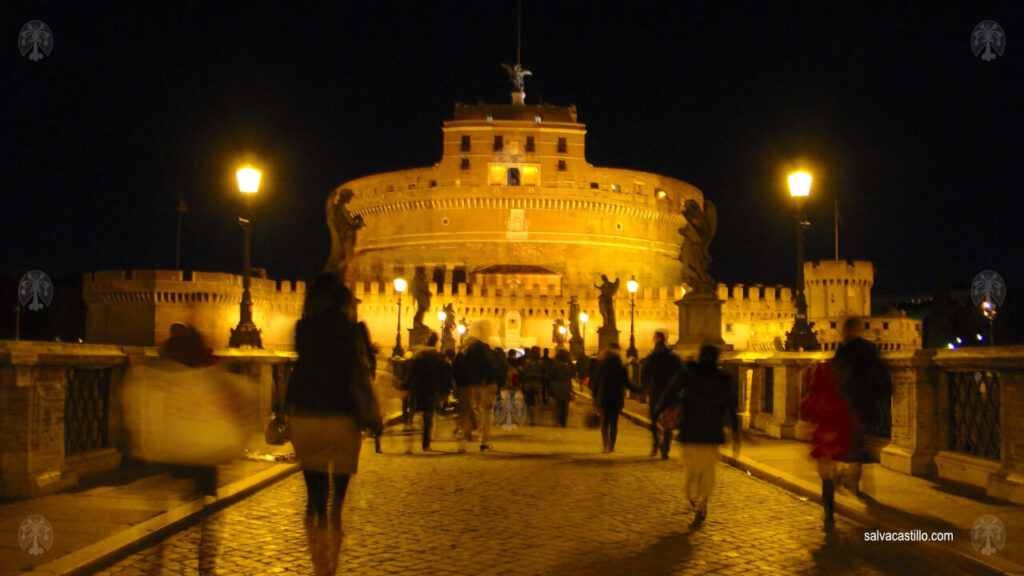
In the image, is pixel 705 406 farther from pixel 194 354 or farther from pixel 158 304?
pixel 158 304

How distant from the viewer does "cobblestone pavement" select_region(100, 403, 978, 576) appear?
5043mm

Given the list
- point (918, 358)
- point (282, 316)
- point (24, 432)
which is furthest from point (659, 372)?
point (282, 316)

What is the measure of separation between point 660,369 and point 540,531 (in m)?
4.29

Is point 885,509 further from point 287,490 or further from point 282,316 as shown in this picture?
point 282,316

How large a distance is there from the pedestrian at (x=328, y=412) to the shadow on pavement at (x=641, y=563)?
1.22 meters

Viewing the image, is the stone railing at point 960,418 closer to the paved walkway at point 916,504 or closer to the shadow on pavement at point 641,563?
the paved walkway at point 916,504

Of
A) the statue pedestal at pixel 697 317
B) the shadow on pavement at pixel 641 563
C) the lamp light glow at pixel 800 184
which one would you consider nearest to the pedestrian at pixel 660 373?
the lamp light glow at pixel 800 184

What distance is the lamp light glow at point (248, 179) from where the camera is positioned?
11547 mm

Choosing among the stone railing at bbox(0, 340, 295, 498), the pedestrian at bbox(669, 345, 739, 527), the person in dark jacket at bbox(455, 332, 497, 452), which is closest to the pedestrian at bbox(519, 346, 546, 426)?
the person in dark jacket at bbox(455, 332, 497, 452)

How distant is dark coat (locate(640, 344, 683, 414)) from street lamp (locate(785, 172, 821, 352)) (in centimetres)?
300

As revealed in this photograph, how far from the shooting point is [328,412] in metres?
4.52

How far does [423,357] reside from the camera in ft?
35.5

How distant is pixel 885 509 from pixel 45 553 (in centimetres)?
526

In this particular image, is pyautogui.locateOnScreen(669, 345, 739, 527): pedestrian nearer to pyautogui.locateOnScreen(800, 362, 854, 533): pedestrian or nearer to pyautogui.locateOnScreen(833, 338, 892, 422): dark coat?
pyautogui.locateOnScreen(800, 362, 854, 533): pedestrian
